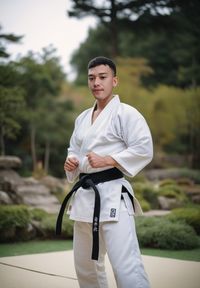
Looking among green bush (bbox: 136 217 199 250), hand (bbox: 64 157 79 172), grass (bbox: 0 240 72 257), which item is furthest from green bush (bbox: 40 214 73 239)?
hand (bbox: 64 157 79 172)

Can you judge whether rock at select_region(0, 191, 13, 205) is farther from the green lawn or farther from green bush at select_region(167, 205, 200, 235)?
green bush at select_region(167, 205, 200, 235)

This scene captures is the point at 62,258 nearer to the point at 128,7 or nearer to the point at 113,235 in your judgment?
the point at 113,235

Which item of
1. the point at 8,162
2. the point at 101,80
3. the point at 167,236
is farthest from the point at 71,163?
the point at 8,162

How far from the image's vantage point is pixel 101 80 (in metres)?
2.44

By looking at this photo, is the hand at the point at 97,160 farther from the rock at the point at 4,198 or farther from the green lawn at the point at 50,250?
the rock at the point at 4,198

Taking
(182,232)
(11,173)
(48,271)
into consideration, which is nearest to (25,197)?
(11,173)

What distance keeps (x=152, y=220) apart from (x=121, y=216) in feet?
10.9

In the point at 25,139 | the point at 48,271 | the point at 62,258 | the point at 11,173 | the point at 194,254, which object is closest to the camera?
the point at 48,271

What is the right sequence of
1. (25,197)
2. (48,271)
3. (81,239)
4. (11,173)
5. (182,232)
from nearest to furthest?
(81,239), (48,271), (182,232), (25,197), (11,173)

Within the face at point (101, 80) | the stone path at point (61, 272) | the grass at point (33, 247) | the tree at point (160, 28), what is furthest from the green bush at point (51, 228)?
the tree at point (160, 28)

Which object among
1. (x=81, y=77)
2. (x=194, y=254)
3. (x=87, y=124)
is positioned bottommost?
(x=194, y=254)

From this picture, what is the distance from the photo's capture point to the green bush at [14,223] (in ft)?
17.7

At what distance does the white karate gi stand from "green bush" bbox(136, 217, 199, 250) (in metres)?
2.62

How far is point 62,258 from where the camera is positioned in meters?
4.16
